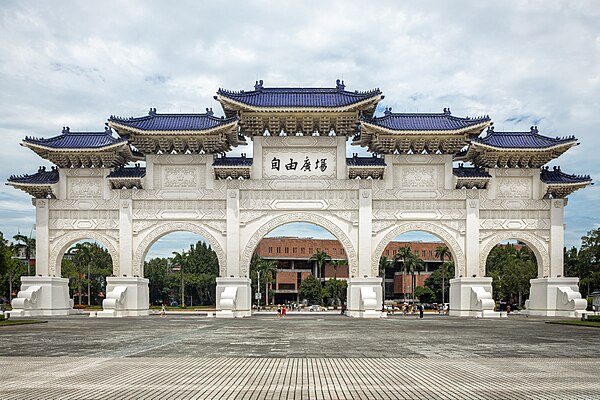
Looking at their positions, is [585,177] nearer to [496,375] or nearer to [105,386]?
[496,375]

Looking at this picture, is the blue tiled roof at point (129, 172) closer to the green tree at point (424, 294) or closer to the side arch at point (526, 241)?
the side arch at point (526, 241)

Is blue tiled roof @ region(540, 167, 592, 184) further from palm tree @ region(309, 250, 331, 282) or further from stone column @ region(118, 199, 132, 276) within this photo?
palm tree @ region(309, 250, 331, 282)

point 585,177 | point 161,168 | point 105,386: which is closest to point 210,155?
point 161,168

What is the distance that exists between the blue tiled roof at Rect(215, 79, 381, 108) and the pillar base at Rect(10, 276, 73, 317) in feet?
43.5

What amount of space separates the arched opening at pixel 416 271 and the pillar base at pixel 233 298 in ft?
117

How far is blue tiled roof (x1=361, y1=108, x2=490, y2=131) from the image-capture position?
31.5m

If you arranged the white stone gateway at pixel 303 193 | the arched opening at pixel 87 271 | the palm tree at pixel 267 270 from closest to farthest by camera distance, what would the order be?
the white stone gateway at pixel 303 193
the arched opening at pixel 87 271
the palm tree at pixel 267 270

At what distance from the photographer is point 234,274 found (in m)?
31.5

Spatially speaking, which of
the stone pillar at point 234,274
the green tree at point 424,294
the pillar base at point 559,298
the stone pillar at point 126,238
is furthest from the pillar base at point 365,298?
the green tree at point 424,294

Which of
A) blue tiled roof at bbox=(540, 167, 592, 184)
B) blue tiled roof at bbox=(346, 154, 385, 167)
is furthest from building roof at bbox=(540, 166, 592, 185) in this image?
blue tiled roof at bbox=(346, 154, 385, 167)

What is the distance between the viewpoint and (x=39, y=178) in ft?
108

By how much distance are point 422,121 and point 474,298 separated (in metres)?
9.48

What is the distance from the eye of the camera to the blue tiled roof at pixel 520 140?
31.9 metres

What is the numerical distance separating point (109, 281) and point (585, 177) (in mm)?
25056
